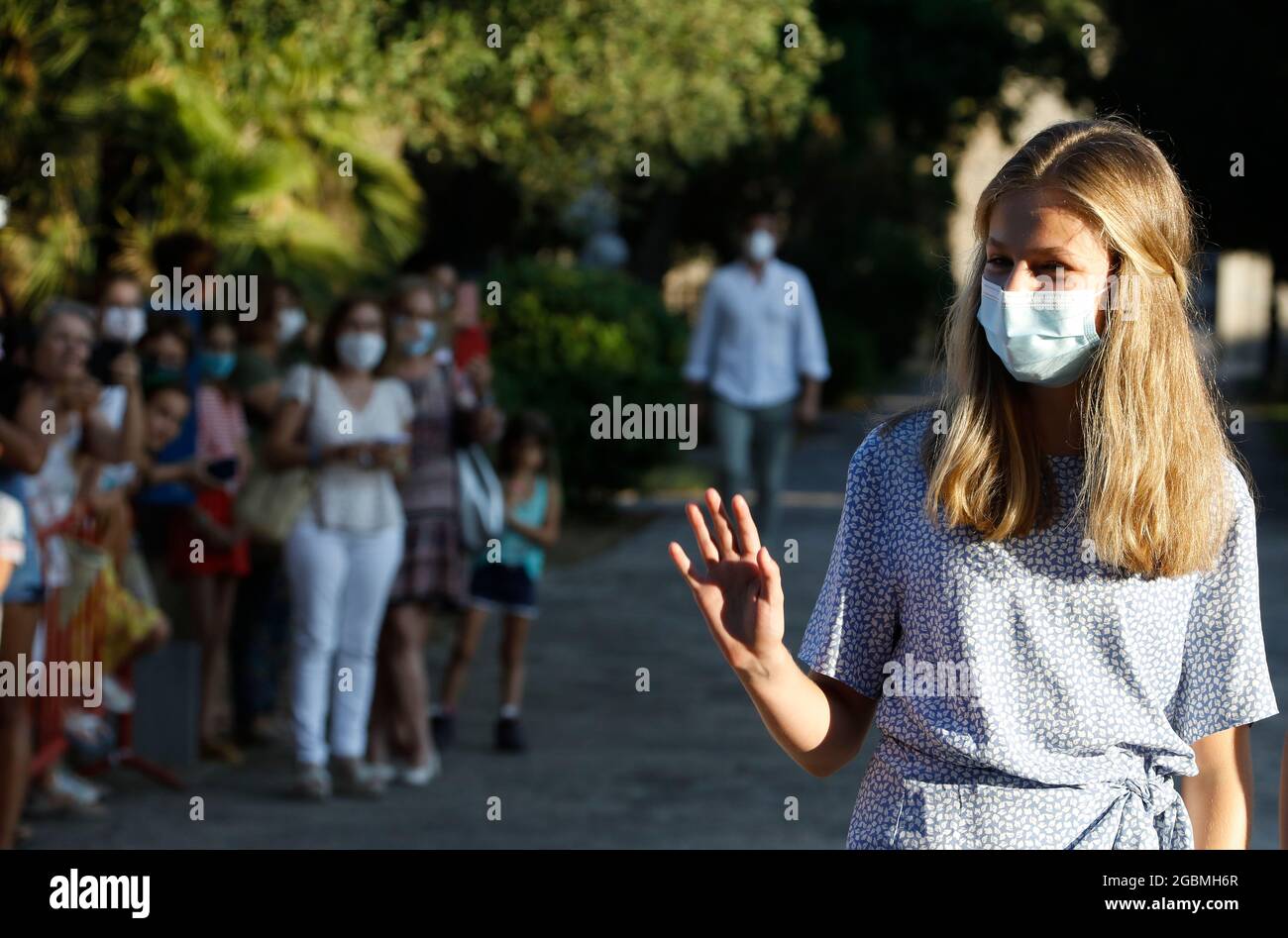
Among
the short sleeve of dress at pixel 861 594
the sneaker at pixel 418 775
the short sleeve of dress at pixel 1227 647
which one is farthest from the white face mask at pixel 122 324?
the short sleeve of dress at pixel 1227 647

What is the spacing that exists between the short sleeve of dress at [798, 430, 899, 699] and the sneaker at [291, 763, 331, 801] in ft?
14.8

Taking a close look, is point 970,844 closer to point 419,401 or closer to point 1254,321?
point 419,401

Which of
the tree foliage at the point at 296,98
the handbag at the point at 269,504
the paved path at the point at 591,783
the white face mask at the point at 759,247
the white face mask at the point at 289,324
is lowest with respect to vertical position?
the paved path at the point at 591,783

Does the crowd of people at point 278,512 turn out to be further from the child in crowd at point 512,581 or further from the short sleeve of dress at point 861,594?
the short sleeve of dress at point 861,594

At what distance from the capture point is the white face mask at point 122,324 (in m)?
6.86

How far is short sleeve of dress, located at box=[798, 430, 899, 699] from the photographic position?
238 cm

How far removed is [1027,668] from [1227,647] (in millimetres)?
292

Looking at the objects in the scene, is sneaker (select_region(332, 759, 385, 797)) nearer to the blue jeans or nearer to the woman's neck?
the blue jeans

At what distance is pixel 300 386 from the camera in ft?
22.3

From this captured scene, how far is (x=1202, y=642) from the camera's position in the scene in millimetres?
2354

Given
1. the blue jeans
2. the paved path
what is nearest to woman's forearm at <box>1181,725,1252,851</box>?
the paved path

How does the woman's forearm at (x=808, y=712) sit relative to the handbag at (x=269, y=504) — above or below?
below
